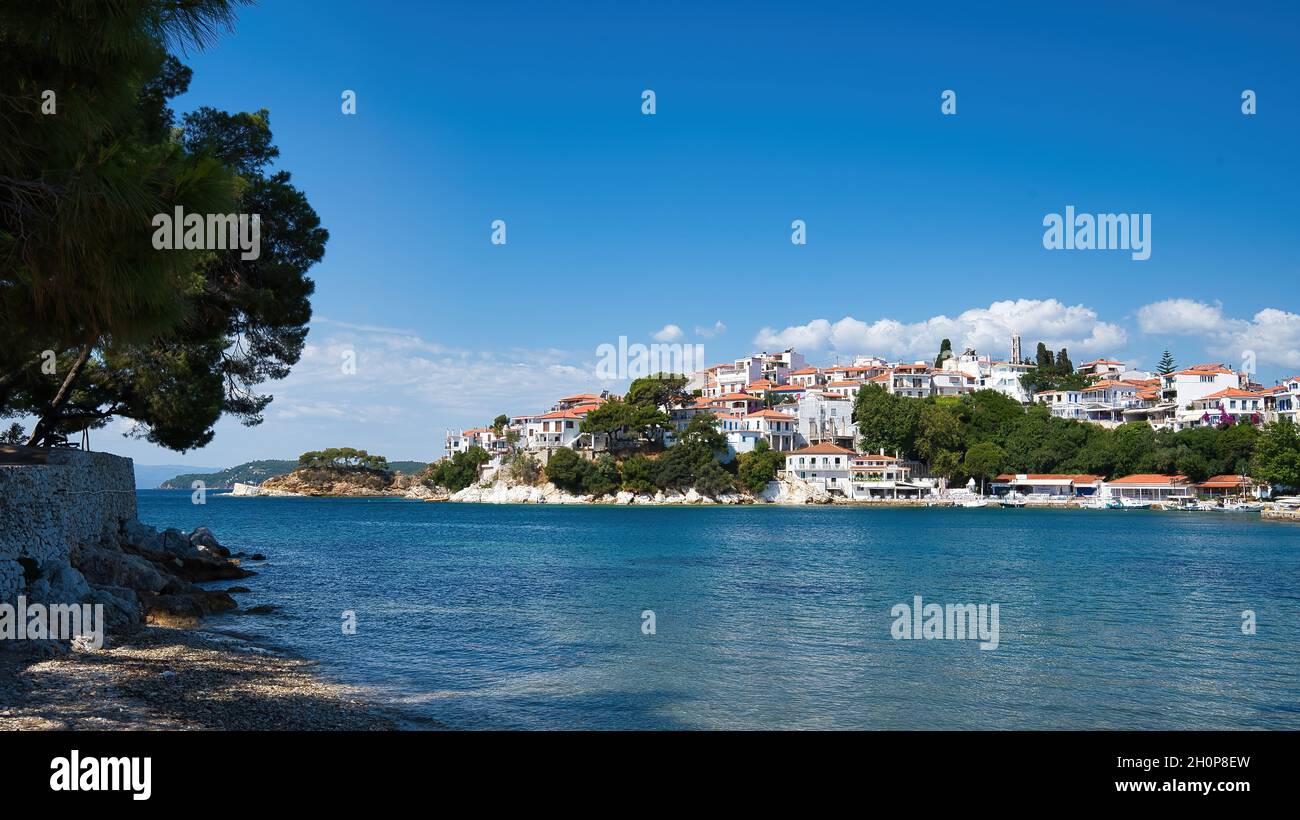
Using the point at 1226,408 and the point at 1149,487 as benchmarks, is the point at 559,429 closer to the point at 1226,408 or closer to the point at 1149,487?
the point at 1149,487

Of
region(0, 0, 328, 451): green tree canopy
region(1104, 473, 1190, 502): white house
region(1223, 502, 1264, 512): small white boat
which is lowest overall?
region(1223, 502, 1264, 512): small white boat

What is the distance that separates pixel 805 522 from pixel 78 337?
63396 mm

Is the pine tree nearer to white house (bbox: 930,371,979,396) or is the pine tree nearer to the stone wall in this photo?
white house (bbox: 930,371,979,396)

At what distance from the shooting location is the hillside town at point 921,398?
92.4 meters

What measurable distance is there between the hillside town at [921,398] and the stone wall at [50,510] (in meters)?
81.2

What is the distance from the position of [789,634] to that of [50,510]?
14.8 m

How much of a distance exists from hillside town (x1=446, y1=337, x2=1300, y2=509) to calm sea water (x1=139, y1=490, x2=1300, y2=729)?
53.2 meters

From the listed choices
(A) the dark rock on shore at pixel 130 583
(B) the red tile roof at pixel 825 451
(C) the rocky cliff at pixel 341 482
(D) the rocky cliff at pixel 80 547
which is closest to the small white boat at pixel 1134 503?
(B) the red tile roof at pixel 825 451

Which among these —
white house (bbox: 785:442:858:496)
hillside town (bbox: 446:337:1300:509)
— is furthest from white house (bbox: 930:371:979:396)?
white house (bbox: 785:442:858:496)

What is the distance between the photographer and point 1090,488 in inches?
3738

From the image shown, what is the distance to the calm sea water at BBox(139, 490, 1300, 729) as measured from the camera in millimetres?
11859

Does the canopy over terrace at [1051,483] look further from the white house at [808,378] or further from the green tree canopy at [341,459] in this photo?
the green tree canopy at [341,459]
